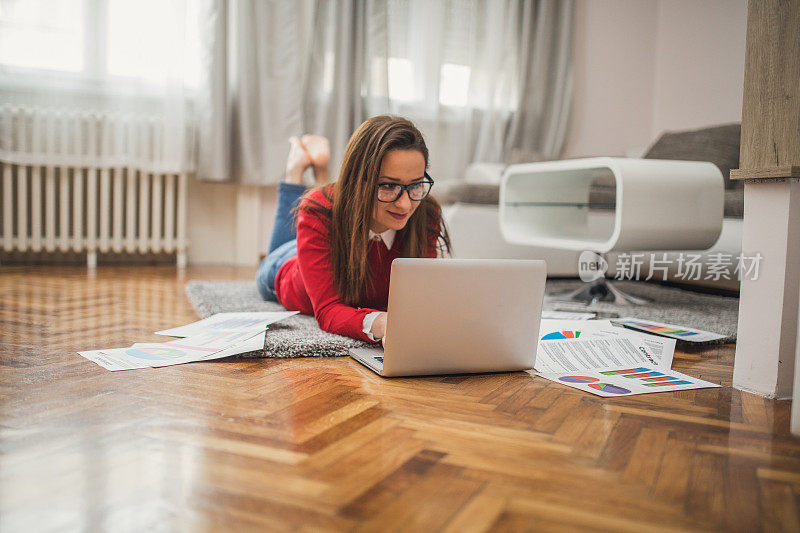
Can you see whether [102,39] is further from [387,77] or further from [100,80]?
[387,77]

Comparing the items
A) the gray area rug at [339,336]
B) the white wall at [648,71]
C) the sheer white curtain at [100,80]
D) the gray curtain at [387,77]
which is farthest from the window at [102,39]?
the gray area rug at [339,336]

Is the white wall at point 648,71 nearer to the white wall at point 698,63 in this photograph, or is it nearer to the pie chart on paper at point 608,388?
the white wall at point 698,63

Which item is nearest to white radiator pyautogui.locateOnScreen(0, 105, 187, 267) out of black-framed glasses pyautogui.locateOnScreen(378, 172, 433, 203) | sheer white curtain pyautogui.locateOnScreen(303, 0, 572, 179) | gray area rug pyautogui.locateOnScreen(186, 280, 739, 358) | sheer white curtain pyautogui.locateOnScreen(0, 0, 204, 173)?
sheer white curtain pyautogui.locateOnScreen(0, 0, 204, 173)

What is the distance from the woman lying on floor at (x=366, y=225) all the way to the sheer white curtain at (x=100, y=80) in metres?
2.00

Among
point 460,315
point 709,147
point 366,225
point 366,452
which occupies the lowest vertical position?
point 366,452

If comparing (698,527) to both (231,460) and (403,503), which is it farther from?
(231,460)

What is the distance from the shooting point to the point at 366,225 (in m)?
1.38

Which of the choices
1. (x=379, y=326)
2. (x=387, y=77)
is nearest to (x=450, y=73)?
(x=387, y=77)

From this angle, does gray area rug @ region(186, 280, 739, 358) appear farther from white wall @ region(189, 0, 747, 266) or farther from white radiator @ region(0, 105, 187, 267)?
white wall @ region(189, 0, 747, 266)

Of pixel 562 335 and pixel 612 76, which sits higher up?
pixel 612 76

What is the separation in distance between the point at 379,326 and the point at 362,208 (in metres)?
0.25

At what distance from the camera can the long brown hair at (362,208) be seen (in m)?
1.33

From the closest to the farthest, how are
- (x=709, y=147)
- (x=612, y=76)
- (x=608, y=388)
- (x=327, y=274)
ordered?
(x=608, y=388)
(x=327, y=274)
(x=709, y=147)
(x=612, y=76)

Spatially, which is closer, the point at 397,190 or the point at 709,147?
the point at 397,190
